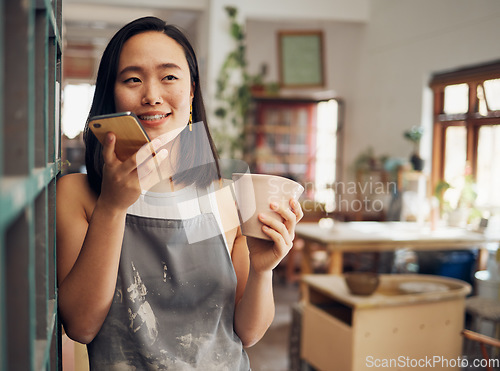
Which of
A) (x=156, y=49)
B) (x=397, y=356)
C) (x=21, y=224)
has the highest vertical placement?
(x=156, y=49)

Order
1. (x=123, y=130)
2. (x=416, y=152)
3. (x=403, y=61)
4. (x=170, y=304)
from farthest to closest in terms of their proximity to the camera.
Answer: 1. (x=403, y=61)
2. (x=416, y=152)
3. (x=170, y=304)
4. (x=123, y=130)

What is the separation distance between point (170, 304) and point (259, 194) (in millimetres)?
309

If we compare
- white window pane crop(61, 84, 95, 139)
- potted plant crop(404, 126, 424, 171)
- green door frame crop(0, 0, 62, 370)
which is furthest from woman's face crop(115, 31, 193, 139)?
potted plant crop(404, 126, 424, 171)

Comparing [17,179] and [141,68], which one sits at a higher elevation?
[141,68]

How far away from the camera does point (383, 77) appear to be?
4.98m

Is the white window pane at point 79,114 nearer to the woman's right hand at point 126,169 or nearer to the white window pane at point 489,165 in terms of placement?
the woman's right hand at point 126,169

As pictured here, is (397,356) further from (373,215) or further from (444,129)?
(373,215)

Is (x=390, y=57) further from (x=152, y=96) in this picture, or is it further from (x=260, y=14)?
(x=152, y=96)

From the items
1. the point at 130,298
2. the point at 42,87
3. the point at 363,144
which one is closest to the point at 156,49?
the point at 42,87

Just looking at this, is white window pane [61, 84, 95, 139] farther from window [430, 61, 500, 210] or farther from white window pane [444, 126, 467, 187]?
white window pane [444, 126, 467, 187]

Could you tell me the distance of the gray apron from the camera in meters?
0.89

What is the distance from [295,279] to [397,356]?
9.10ft

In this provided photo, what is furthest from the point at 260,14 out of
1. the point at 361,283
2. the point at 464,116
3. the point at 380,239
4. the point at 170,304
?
the point at 170,304

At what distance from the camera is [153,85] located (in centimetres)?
85
